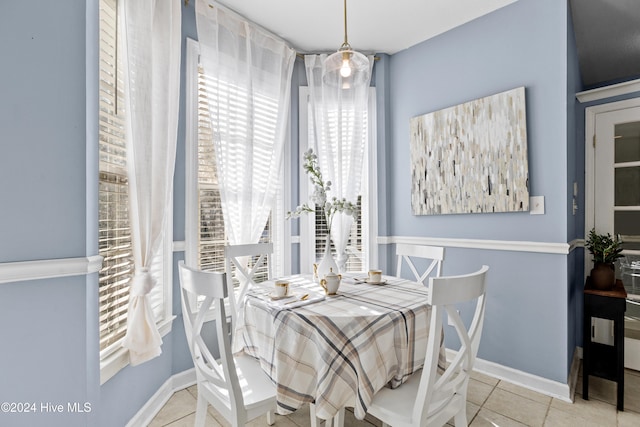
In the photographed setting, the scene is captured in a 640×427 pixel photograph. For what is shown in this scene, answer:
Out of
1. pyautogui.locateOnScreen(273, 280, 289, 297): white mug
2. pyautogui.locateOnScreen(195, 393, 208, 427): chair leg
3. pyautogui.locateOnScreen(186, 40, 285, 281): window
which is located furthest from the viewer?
pyautogui.locateOnScreen(186, 40, 285, 281): window

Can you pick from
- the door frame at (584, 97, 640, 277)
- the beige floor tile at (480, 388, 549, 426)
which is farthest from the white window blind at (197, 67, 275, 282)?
the door frame at (584, 97, 640, 277)

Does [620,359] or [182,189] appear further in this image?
[182,189]

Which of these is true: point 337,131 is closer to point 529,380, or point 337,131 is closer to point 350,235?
point 350,235

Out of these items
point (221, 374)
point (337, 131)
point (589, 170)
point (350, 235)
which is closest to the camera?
point (221, 374)

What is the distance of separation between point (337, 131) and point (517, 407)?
2.51 meters

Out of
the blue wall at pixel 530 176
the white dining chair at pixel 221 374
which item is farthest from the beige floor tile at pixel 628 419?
the white dining chair at pixel 221 374

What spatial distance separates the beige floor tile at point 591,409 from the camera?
1932 mm

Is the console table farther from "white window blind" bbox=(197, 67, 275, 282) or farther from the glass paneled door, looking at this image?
"white window blind" bbox=(197, 67, 275, 282)

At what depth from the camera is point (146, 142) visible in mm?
1801

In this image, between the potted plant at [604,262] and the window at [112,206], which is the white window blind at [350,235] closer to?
the window at [112,206]

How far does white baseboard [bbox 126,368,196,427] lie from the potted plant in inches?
116

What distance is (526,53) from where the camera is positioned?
2.34 meters

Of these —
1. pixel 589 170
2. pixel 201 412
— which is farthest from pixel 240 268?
pixel 589 170

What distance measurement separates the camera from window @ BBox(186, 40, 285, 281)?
232cm
